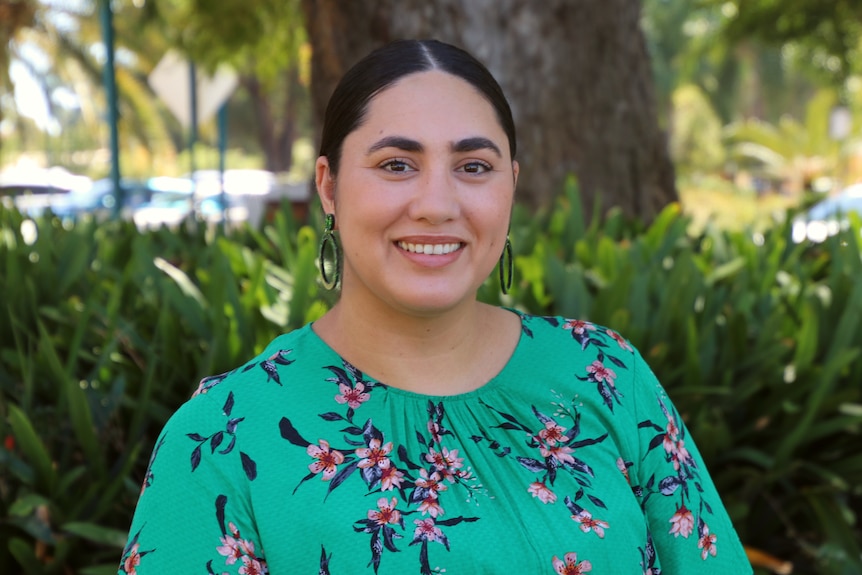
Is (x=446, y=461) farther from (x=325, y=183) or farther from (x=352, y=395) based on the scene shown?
(x=325, y=183)

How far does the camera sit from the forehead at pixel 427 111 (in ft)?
5.94

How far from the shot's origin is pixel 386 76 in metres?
1.84

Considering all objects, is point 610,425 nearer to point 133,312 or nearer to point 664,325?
point 664,325

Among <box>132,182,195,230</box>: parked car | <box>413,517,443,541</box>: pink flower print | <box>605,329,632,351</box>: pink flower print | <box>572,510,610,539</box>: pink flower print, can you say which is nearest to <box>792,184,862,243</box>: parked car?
<box>605,329,632,351</box>: pink flower print

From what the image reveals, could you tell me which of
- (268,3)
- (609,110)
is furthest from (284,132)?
(609,110)

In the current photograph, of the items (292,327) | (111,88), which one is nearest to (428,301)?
(292,327)

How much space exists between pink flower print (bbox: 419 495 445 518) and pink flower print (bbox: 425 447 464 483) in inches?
2.0

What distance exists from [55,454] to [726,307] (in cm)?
204

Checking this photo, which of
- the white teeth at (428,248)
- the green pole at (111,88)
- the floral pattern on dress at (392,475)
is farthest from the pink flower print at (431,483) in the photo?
the green pole at (111,88)

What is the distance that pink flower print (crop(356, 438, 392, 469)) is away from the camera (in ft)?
5.68

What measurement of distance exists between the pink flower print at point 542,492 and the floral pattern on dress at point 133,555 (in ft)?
2.07

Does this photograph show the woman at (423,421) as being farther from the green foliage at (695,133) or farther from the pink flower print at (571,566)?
the green foliage at (695,133)

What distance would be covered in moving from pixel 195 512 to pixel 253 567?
0.13 meters

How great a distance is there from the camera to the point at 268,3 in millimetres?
9375
